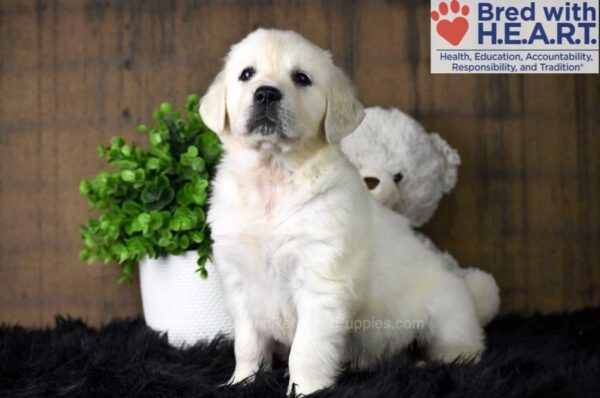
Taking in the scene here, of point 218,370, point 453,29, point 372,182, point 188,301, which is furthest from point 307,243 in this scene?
point 453,29

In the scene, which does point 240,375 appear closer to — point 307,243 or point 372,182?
point 307,243

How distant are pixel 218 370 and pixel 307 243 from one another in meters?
0.70

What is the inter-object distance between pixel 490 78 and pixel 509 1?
0.41 meters

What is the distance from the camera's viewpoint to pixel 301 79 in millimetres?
2473

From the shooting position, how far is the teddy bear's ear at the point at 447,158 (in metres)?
3.55

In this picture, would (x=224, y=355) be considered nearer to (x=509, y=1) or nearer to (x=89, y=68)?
(x=89, y=68)

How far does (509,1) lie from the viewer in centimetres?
359

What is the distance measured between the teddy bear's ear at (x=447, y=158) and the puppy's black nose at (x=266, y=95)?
4.76ft

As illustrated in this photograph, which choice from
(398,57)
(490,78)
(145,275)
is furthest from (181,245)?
(490,78)

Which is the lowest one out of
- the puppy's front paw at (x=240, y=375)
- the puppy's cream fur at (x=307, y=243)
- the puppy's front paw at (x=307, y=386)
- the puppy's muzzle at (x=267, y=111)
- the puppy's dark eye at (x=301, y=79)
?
the puppy's front paw at (x=240, y=375)

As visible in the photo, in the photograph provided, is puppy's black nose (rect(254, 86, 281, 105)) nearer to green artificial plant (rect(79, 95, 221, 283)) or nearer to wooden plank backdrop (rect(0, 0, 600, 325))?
green artificial plant (rect(79, 95, 221, 283))

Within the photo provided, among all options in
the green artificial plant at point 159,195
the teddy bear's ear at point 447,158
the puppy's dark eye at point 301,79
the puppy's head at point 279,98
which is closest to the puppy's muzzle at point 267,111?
the puppy's head at point 279,98

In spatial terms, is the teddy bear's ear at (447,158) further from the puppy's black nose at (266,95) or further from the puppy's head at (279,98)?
the puppy's black nose at (266,95)

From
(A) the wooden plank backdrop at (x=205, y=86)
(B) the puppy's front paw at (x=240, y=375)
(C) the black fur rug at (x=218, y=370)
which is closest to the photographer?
(C) the black fur rug at (x=218, y=370)
